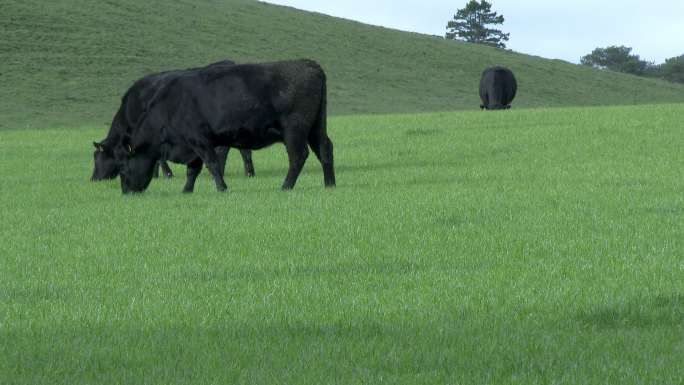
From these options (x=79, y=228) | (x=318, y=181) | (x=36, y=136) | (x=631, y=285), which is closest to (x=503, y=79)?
(x=36, y=136)

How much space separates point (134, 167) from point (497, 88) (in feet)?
101

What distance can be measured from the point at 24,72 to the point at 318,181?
125 feet

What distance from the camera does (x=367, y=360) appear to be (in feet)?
19.8

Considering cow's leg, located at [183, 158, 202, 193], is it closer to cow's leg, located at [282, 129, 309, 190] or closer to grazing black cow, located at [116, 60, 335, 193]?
grazing black cow, located at [116, 60, 335, 193]

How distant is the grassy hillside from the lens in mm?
51788

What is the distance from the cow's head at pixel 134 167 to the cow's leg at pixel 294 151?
216 cm

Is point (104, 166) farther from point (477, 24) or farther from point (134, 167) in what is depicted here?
point (477, 24)

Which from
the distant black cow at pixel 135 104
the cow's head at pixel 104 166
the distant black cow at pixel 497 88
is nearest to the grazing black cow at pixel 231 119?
the distant black cow at pixel 135 104

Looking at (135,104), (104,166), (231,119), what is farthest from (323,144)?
(104,166)

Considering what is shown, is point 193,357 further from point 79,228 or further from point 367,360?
point 79,228

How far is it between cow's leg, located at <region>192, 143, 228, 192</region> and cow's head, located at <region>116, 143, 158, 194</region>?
884mm

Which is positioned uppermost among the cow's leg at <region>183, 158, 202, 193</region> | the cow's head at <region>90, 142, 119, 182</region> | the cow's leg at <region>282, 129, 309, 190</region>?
the cow's leg at <region>282, 129, 309, 190</region>

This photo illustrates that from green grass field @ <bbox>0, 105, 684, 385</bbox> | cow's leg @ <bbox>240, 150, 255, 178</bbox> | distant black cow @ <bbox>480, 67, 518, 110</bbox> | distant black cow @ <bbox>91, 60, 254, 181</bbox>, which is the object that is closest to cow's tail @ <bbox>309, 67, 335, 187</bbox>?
green grass field @ <bbox>0, 105, 684, 385</bbox>

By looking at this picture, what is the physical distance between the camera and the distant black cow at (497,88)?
152 feet
